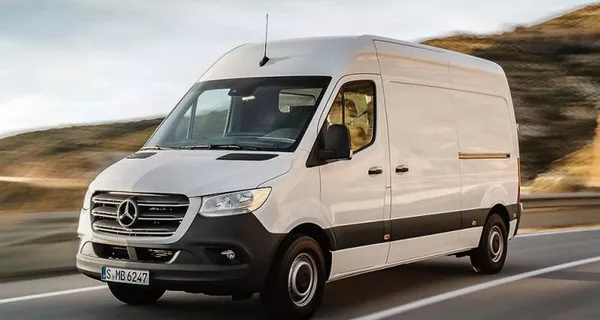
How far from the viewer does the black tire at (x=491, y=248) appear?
1046 centimetres

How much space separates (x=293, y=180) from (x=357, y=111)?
1.29 meters

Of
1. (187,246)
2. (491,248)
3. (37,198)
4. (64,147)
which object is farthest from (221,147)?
(64,147)

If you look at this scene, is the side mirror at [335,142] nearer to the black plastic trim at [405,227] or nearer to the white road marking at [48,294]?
the black plastic trim at [405,227]

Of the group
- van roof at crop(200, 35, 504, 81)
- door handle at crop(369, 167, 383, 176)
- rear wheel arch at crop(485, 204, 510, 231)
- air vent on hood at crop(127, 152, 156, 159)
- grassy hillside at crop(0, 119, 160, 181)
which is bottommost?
grassy hillside at crop(0, 119, 160, 181)

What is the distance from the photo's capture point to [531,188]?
95.1ft

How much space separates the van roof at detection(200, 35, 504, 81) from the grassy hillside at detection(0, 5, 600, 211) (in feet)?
11.2

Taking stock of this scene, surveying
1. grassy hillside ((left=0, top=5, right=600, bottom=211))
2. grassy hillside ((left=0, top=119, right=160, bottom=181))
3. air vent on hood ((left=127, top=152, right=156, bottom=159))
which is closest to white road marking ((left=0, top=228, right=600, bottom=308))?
air vent on hood ((left=127, top=152, right=156, bottom=159))

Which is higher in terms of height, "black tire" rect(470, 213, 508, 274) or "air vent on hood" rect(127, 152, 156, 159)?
"air vent on hood" rect(127, 152, 156, 159)

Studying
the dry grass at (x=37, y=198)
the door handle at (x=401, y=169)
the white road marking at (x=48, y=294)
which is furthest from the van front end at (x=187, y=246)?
the dry grass at (x=37, y=198)

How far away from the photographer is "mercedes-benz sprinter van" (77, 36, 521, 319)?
270 inches

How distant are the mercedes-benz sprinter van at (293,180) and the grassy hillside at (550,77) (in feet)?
89.6

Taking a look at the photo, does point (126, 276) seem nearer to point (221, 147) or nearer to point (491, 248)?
point (221, 147)

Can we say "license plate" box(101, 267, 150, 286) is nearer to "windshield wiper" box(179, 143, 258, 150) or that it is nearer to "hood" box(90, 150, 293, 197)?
"hood" box(90, 150, 293, 197)

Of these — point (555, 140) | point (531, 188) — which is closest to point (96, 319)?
point (531, 188)
